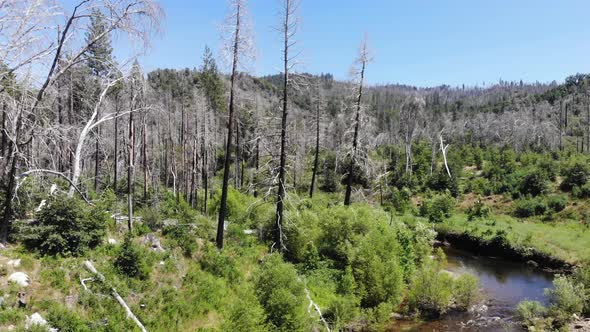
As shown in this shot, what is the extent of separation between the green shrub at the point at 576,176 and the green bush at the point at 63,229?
47.6m

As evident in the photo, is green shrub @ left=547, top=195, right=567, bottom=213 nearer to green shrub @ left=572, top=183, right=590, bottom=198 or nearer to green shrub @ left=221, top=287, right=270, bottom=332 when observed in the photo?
green shrub @ left=572, top=183, right=590, bottom=198

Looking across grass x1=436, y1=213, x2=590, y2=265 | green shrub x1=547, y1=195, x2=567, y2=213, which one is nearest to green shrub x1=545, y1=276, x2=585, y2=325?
grass x1=436, y1=213, x2=590, y2=265

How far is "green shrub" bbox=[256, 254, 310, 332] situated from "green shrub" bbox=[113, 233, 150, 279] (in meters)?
4.26

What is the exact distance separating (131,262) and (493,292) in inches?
798

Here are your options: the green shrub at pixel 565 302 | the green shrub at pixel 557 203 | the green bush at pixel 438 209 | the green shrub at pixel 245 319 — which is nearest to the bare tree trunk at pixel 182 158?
the green bush at pixel 438 209

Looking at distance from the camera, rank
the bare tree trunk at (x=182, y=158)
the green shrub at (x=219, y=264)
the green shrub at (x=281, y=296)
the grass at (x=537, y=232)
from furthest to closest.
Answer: the bare tree trunk at (x=182, y=158)
the grass at (x=537, y=232)
the green shrub at (x=219, y=264)
the green shrub at (x=281, y=296)

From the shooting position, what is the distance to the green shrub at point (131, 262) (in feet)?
46.1

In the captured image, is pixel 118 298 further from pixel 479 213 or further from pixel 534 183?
pixel 534 183

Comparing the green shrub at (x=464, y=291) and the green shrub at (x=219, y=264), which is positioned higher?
the green shrub at (x=219, y=264)

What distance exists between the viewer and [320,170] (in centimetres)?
6312

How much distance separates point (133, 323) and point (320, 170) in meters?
52.2

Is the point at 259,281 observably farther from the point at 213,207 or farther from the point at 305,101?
the point at 305,101

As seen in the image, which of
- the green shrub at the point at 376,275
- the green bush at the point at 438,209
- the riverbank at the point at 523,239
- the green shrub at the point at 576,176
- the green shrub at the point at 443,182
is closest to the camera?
the green shrub at the point at 376,275

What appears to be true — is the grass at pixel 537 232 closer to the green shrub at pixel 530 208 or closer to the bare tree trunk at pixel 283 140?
the green shrub at pixel 530 208
